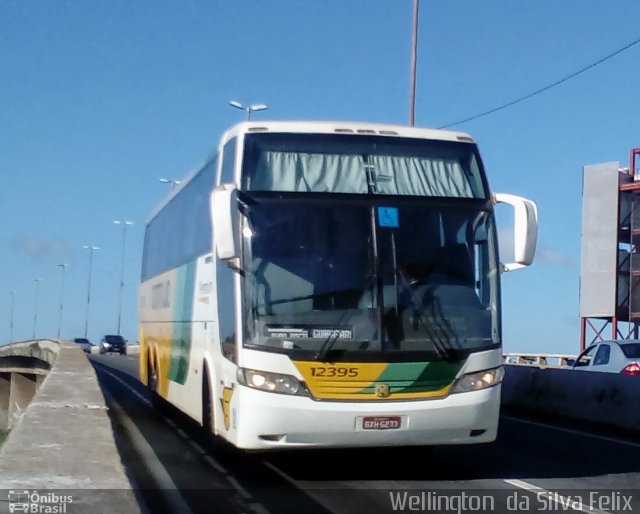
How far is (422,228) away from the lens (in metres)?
10.6

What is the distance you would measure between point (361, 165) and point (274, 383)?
96.8 inches

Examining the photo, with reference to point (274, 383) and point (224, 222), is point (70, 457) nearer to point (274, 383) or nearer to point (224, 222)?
point (274, 383)

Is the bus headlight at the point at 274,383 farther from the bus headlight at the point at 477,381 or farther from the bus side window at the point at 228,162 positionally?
the bus side window at the point at 228,162

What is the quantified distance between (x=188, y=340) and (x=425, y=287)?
4.98 meters

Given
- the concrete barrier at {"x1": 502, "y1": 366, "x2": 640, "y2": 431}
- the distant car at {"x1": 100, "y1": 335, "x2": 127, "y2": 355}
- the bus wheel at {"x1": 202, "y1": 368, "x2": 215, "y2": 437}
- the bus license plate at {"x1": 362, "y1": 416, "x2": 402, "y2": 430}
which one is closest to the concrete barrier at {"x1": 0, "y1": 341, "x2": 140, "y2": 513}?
the bus wheel at {"x1": 202, "y1": 368, "x2": 215, "y2": 437}

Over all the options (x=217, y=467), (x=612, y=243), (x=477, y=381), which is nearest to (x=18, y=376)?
(x=612, y=243)

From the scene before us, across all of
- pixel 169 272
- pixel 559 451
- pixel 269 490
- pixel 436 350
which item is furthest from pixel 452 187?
pixel 169 272

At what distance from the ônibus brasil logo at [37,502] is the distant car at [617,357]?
16059 mm

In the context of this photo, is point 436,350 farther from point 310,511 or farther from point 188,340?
point 188,340

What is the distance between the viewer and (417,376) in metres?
10.3

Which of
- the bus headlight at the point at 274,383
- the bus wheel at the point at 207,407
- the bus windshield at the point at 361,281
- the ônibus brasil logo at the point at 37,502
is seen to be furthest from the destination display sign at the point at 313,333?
the ônibus brasil logo at the point at 37,502

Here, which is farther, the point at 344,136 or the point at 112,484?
the point at 344,136

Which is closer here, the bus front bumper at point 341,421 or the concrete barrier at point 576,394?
the bus front bumper at point 341,421

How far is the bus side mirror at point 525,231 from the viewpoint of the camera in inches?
415
